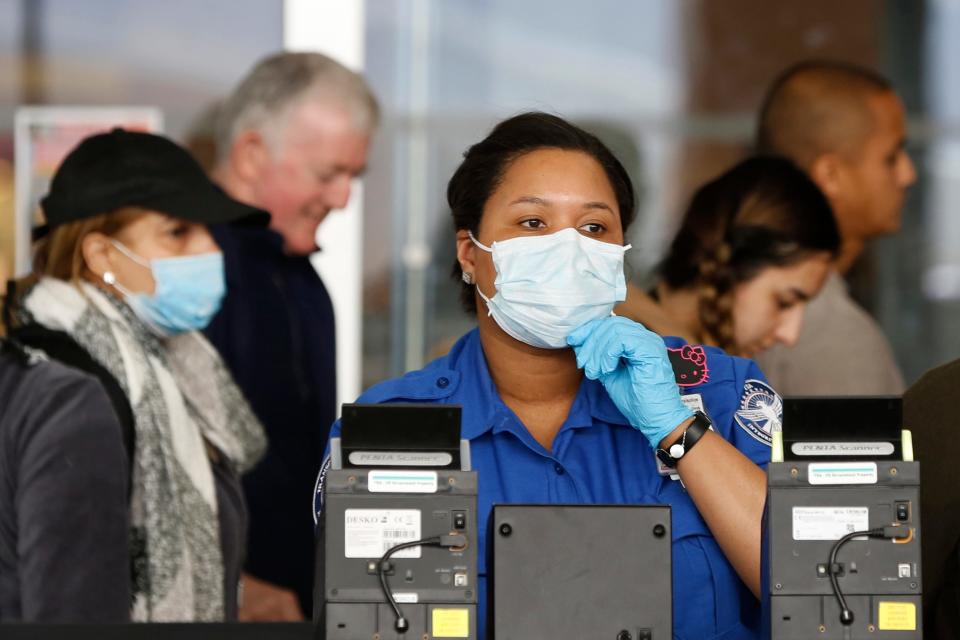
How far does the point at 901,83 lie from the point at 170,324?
3.33m

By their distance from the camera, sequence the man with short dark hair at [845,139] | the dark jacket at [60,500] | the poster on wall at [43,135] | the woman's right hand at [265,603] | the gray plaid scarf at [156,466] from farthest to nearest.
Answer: the poster on wall at [43,135] → the man with short dark hair at [845,139] → the woman's right hand at [265,603] → the gray plaid scarf at [156,466] → the dark jacket at [60,500]

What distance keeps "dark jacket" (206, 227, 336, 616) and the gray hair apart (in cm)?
33

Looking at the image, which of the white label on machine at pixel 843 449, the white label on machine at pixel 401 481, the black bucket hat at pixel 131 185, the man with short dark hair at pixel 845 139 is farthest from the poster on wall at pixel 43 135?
the white label on machine at pixel 843 449

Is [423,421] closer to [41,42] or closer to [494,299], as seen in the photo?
[494,299]

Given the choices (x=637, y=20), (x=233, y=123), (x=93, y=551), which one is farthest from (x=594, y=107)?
(x=93, y=551)

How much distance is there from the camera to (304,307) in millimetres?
3771

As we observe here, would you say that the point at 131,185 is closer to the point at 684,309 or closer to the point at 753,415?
the point at 684,309

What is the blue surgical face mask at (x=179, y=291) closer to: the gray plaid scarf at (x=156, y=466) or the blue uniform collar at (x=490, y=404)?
the gray plaid scarf at (x=156, y=466)

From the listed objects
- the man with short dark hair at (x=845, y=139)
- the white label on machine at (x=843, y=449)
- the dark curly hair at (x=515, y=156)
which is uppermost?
the man with short dark hair at (x=845, y=139)

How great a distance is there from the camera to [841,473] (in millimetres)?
1579

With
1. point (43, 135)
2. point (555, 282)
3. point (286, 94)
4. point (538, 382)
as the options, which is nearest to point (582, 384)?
point (538, 382)

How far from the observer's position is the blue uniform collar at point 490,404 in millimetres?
2064

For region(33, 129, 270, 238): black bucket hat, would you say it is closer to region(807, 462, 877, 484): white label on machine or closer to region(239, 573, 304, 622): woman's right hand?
region(239, 573, 304, 622): woman's right hand

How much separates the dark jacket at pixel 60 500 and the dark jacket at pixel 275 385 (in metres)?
0.95
